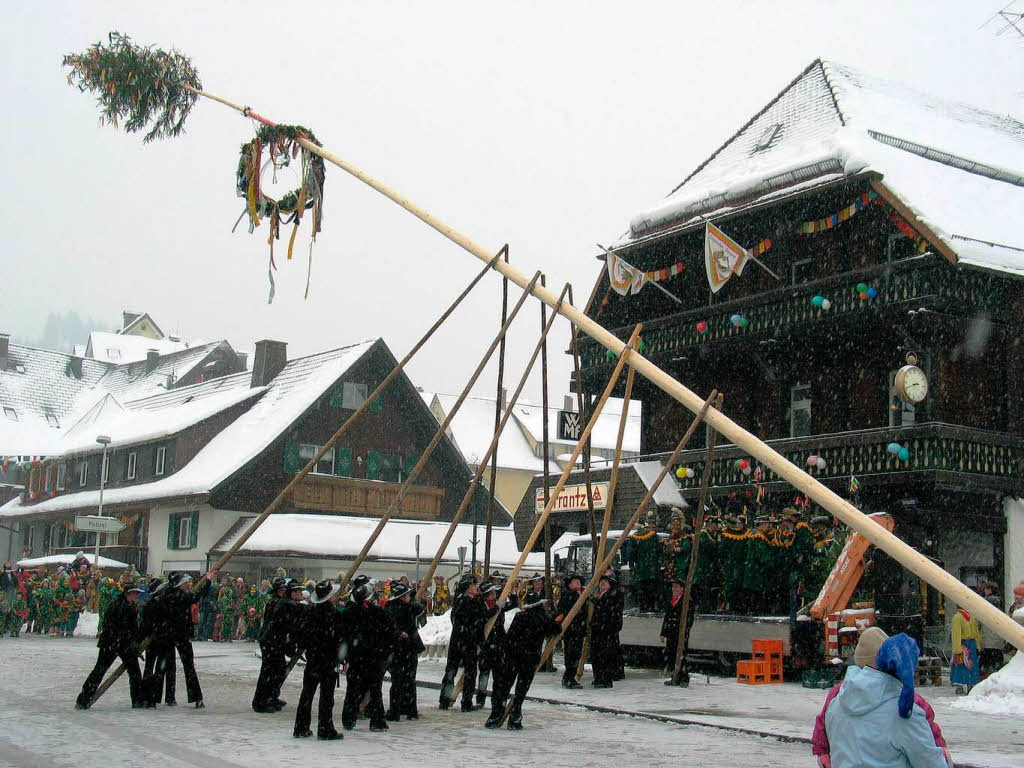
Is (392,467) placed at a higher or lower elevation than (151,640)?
higher

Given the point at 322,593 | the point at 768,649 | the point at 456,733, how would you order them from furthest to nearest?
the point at 768,649, the point at 322,593, the point at 456,733

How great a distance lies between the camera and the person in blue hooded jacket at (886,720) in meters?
5.68

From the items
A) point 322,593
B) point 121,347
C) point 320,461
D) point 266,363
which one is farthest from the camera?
point 121,347

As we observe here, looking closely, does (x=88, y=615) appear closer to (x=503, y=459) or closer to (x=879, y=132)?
(x=879, y=132)

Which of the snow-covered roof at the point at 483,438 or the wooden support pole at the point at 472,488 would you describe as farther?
the snow-covered roof at the point at 483,438

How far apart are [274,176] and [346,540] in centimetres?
2402

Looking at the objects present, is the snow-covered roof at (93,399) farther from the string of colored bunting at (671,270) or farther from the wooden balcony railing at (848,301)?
the wooden balcony railing at (848,301)

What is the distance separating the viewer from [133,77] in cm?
1501

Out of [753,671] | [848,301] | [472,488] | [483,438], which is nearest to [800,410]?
[848,301]

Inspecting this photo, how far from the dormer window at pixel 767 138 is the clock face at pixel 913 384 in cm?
788

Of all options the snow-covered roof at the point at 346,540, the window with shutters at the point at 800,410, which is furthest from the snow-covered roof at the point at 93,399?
the window with shutters at the point at 800,410

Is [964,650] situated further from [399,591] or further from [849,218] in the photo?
[849,218]

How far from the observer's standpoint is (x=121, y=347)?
82.7m

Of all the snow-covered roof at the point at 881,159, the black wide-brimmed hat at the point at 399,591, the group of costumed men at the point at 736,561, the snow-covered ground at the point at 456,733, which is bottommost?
the snow-covered ground at the point at 456,733
